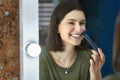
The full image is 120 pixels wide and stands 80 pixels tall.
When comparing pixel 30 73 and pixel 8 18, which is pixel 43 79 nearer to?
pixel 30 73

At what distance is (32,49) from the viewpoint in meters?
0.75

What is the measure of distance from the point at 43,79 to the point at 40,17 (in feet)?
0.64

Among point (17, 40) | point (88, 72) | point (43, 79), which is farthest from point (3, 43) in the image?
point (88, 72)

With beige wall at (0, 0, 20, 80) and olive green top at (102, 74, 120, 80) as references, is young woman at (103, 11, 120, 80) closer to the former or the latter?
olive green top at (102, 74, 120, 80)

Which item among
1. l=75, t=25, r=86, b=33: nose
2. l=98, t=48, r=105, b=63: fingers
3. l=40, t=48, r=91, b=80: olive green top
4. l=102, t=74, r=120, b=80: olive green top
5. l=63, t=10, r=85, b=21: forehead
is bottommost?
l=102, t=74, r=120, b=80: olive green top

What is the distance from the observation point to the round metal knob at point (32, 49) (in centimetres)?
74

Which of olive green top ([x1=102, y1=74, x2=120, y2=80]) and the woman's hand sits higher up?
the woman's hand

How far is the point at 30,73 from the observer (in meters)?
0.79

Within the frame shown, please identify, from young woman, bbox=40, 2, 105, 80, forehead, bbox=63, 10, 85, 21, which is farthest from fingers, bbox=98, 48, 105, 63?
forehead, bbox=63, 10, 85, 21

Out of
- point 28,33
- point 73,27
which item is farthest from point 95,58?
point 28,33

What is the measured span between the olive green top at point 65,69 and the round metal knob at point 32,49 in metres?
0.02

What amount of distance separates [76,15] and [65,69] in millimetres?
168

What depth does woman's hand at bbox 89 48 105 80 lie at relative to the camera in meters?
0.75

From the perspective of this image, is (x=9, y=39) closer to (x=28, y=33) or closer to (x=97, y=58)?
(x=28, y=33)
